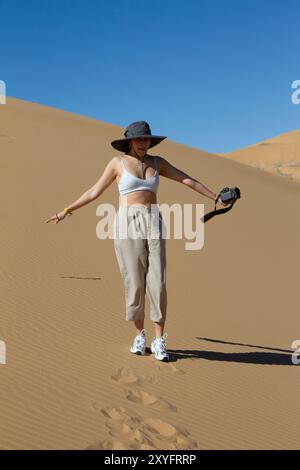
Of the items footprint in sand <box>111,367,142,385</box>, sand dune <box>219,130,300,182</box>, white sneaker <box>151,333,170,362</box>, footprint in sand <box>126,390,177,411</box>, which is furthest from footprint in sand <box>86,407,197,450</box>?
sand dune <box>219,130,300,182</box>

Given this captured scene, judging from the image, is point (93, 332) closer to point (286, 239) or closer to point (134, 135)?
point (134, 135)

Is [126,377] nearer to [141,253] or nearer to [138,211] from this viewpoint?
[141,253]

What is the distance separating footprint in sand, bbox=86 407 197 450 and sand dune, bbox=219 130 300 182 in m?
59.7

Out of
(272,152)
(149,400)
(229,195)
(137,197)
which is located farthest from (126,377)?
(272,152)

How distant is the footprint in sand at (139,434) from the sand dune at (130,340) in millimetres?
11

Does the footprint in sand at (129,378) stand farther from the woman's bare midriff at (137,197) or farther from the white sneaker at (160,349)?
the woman's bare midriff at (137,197)

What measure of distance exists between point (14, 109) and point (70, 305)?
72.1ft

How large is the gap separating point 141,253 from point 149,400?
1230 millimetres

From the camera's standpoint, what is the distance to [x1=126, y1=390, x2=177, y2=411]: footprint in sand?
4.31 meters

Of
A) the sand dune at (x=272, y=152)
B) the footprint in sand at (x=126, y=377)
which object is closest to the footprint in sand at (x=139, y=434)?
the footprint in sand at (x=126, y=377)

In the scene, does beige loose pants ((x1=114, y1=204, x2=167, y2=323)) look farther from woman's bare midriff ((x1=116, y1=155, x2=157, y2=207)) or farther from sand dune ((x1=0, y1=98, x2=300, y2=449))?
sand dune ((x1=0, y1=98, x2=300, y2=449))

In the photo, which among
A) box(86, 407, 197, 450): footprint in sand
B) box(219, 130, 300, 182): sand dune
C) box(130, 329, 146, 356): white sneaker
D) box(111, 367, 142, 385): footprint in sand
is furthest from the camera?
box(219, 130, 300, 182): sand dune

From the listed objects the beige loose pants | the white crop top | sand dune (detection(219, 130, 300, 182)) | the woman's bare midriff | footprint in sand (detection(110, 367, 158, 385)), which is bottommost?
footprint in sand (detection(110, 367, 158, 385))

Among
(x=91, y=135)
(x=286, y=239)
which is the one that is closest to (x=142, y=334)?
(x=286, y=239)
